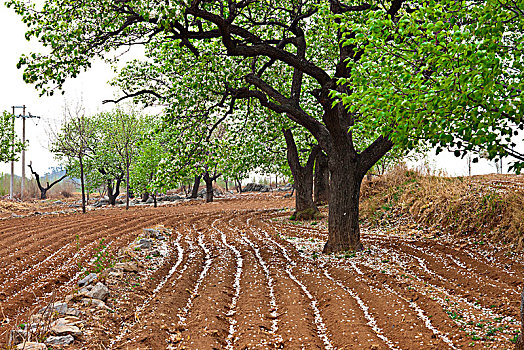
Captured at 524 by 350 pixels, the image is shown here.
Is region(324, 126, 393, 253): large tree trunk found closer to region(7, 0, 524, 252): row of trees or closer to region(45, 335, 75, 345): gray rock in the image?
region(7, 0, 524, 252): row of trees

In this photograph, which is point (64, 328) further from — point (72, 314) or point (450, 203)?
point (450, 203)

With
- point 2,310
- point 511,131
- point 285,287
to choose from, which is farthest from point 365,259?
point 2,310

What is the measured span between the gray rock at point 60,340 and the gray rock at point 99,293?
4.78ft

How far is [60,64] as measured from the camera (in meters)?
9.04

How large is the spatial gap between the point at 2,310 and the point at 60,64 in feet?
17.8

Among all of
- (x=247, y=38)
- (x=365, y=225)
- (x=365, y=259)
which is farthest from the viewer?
(x=365, y=225)

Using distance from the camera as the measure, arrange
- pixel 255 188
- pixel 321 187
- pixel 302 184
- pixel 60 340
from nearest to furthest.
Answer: pixel 60 340, pixel 302 184, pixel 321 187, pixel 255 188

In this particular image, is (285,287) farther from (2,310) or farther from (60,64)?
(60,64)

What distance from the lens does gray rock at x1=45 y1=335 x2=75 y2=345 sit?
4.74 m

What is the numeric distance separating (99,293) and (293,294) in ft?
10.4

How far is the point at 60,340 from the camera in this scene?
15.7ft

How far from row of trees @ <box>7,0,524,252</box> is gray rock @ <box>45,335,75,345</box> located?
15.9ft

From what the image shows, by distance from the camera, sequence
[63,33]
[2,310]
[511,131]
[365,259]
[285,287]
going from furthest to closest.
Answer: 1. [365,259]
2. [63,33]
3. [285,287]
4. [2,310]
5. [511,131]

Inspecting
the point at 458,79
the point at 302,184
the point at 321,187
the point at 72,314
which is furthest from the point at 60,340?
the point at 321,187
